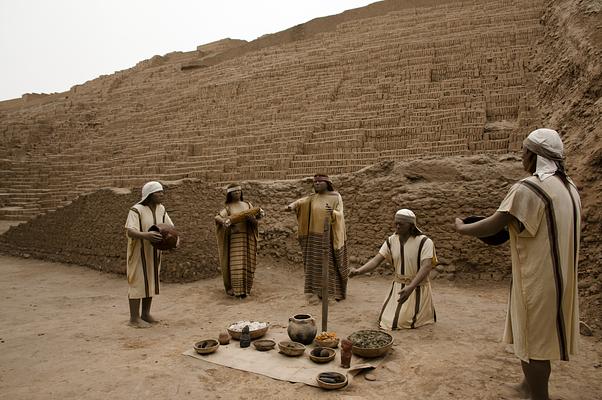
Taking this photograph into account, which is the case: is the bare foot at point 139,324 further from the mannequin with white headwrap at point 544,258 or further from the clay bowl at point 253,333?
the mannequin with white headwrap at point 544,258

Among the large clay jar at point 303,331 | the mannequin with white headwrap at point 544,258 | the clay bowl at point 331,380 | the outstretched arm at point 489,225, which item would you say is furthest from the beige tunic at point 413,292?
the mannequin with white headwrap at point 544,258

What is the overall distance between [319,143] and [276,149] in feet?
3.34

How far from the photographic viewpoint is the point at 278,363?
11.3ft

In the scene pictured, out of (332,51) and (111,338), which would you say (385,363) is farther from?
(332,51)

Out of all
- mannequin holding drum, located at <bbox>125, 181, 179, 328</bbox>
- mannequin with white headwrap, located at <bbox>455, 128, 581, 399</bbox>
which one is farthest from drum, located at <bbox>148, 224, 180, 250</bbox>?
mannequin with white headwrap, located at <bbox>455, 128, 581, 399</bbox>

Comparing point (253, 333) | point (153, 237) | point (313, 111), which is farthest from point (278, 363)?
point (313, 111)

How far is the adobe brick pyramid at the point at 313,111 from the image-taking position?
Result: 321 inches

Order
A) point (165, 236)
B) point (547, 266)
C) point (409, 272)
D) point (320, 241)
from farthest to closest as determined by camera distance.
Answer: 1. point (320, 241)
2. point (165, 236)
3. point (409, 272)
4. point (547, 266)

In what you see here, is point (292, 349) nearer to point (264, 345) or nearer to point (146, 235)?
point (264, 345)

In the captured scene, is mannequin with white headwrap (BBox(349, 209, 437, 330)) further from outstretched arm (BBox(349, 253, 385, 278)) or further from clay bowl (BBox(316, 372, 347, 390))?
clay bowl (BBox(316, 372, 347, 390))

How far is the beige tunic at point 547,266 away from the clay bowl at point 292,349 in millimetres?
1649

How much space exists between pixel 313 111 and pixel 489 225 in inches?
329

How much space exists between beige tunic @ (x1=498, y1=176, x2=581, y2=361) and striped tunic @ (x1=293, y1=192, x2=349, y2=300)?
9.29 feet

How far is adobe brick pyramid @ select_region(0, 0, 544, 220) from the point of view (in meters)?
8.16
